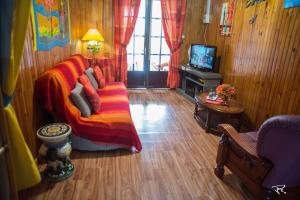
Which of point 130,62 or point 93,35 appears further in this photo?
point 130,62

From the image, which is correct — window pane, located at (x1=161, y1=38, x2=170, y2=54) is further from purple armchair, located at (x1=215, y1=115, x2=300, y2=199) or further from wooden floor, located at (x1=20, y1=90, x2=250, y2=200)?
purple armchair, located at (x1=215, y1=115, x2=300, y2=199)

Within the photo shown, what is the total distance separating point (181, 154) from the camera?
249 cm

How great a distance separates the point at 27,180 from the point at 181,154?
161cm

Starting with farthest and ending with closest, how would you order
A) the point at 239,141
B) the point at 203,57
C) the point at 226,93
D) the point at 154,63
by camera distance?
the point at 154,63
the point at 203,57
the point at 226,93
the point at 239,141

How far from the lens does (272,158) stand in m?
1.50

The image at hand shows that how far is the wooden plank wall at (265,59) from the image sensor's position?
232 centimetres

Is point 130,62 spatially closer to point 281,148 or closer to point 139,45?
point 139,45

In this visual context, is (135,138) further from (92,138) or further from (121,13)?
(121,13)

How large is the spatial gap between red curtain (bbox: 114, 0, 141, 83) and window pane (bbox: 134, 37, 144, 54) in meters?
0.27

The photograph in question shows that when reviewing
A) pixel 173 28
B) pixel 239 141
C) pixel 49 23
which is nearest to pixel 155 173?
pixel 239 141

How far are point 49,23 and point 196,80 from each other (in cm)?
278

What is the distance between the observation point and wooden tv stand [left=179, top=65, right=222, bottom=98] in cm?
390

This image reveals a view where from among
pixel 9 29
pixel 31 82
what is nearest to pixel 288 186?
pixel 9 29

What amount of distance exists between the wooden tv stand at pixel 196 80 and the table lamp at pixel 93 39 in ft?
6.30
